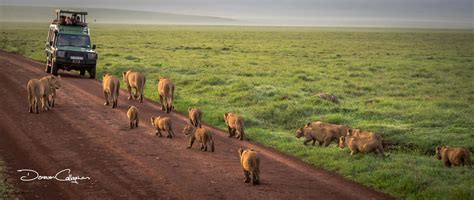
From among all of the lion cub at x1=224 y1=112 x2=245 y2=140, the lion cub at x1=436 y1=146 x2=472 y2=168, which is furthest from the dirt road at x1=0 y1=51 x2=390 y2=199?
the lion cub at x1=436 y1=146 x2=472 y2=168

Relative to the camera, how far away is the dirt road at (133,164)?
10.9 m

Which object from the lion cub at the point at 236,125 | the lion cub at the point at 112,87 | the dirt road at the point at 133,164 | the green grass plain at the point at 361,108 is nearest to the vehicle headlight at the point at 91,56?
the green grass plain at the point at 361,108

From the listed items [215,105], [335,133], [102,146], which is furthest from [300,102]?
[102,146]

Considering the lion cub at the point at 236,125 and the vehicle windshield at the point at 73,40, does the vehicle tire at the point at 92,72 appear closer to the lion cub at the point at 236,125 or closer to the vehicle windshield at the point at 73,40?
the vehicle windshield at the point at 73,40

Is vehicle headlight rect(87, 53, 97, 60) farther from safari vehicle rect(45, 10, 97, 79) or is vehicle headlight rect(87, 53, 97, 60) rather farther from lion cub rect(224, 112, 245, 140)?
lion cub rect(224, 112, 245, 140)

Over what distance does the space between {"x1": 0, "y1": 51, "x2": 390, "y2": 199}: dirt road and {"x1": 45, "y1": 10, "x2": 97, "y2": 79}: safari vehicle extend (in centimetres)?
1043

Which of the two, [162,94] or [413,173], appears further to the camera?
[162,94]

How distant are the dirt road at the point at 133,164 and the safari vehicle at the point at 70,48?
10.4 m

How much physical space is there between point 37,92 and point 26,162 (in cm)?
665

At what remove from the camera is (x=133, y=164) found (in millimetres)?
12758

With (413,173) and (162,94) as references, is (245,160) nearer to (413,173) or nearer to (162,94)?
(413,173)

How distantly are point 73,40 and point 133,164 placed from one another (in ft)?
63.7

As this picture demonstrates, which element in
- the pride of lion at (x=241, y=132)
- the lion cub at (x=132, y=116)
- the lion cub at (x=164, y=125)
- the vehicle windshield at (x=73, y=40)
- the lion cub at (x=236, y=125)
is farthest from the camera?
the vehicle windshield at (x=73, y=40)

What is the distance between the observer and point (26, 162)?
1255cm
